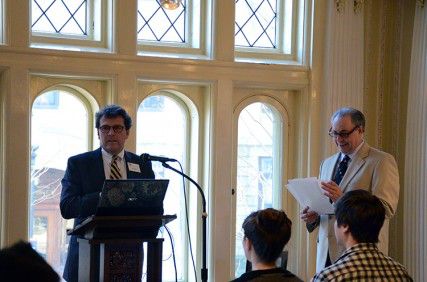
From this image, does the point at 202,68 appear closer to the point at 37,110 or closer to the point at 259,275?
the point at 37,110

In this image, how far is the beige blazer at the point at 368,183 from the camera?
4.10 m

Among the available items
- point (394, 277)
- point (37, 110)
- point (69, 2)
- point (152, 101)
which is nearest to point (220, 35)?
point (152, 101)

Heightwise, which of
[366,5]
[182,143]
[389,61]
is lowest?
[182,143]

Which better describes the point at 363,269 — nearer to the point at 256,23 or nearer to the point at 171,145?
the point at 171,145

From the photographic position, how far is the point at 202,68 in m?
5.79

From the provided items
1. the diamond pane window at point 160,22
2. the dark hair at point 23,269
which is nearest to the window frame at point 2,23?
the diamond pane window at point 160,22

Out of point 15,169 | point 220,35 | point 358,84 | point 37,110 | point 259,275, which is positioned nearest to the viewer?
point 259,275

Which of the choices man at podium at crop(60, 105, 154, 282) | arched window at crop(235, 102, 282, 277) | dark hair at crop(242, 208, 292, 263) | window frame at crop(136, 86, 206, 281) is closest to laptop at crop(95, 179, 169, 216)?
man at podium at crop(60, 105, 154, 282)

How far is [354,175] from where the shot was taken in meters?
4.21

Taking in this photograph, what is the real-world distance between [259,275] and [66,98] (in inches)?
137

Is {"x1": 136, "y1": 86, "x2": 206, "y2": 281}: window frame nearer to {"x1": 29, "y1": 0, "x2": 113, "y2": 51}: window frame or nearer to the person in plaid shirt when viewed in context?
{"x1": 29, "y1": 0, "x2": 113, "y2": 51}: window frame

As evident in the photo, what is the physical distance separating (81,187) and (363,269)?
1871mm

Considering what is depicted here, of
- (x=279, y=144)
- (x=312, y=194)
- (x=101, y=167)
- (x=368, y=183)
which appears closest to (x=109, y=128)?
(x=101, y=167)

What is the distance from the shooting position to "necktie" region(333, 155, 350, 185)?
4.31m
